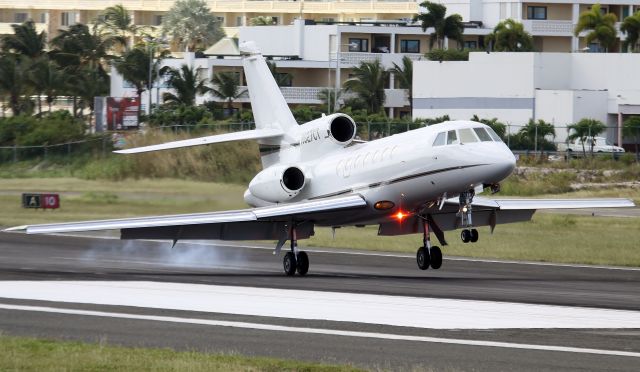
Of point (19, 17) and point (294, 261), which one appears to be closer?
point (294, 261)

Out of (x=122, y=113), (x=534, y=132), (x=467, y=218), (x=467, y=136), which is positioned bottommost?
(x=467, y=218)

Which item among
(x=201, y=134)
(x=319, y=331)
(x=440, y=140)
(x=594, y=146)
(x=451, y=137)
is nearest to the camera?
(x=319, y=331)

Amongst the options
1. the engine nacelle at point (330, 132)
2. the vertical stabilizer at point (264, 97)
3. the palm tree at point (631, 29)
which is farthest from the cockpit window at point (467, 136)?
the palm tree at point (631, 29)

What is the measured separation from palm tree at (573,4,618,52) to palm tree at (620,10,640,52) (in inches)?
34.9

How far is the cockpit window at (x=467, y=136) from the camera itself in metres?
28.6

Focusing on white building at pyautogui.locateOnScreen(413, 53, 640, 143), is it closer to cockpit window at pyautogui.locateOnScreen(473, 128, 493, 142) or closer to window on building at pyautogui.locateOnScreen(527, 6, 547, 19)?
window on building at pyautogui.locateOnScreen(527, 6, 547, 19)

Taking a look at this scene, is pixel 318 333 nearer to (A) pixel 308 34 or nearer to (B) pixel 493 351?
(B) pixel 493 351

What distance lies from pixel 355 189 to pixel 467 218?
11.3 ft

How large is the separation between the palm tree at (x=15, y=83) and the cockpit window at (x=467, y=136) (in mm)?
68970

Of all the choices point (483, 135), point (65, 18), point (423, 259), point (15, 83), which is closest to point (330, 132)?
point (423, 259)

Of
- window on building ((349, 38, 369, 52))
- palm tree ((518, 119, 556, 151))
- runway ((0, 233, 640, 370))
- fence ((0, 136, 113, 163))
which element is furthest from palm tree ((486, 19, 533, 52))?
runway ((0, 233, 640, 370))

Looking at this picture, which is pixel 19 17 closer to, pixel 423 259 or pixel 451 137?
pixel 423 259

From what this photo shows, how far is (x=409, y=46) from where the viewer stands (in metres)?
109

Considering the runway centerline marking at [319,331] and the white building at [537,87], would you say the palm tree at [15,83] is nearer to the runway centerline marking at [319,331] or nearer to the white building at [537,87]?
the white building at [537,87]
